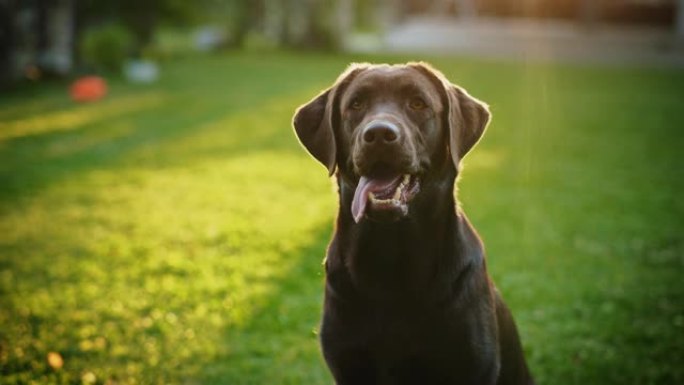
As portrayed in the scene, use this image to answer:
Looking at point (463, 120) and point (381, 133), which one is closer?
point (381, 133)

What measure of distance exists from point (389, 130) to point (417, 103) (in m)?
0.38

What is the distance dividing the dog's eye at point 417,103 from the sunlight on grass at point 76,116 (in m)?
11.6

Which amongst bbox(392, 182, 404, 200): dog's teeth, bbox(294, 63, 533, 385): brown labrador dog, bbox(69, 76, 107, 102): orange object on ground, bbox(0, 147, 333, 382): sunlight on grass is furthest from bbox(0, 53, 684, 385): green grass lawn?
bbox(69, 76, 107, 102): orange object on ground

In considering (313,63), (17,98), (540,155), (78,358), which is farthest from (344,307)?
(313,63)

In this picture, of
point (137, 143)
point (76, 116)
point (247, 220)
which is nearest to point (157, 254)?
point (247, 220)

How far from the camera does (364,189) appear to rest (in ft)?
11.5

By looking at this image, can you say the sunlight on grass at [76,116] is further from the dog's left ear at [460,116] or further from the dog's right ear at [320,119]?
the dog's left ear at [460,116]

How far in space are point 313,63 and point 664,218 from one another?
831 inches

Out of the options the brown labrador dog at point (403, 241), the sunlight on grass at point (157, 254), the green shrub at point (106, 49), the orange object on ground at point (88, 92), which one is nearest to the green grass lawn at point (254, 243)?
the sunlight on grass at point (157, 254)

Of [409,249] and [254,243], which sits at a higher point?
[409,249]

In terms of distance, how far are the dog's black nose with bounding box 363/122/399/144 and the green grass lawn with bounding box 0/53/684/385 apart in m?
2.23

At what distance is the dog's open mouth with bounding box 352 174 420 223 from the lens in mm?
3414

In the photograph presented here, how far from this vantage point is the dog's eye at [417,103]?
3.75m

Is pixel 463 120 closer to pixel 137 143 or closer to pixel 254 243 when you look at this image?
pixel 254 243
